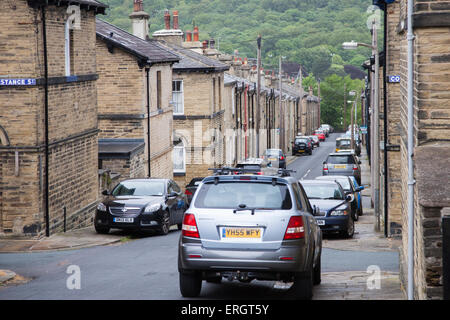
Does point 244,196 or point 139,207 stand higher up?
point 244,196

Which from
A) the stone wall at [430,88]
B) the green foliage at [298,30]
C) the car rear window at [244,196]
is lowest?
the car rear window at [244,196]

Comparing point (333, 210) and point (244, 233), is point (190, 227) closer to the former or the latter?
point (244, 233)

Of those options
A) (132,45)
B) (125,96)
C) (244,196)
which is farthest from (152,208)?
(132,45)

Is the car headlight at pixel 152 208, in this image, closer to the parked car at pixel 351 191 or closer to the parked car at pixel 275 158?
the parked car at pixel 351 191

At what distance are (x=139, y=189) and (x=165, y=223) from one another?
1.21 meters

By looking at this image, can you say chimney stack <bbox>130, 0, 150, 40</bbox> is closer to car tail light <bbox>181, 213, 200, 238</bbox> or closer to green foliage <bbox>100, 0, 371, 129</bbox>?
car tail light <bbox>181, 213, 200, 238</bbox>

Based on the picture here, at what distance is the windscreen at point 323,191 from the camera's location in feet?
68.9

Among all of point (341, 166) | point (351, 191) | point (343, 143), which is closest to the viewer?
point (351, 191)

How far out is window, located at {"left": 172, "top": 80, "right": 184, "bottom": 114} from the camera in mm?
42938

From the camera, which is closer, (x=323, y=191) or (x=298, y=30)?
(x=323, y=191)

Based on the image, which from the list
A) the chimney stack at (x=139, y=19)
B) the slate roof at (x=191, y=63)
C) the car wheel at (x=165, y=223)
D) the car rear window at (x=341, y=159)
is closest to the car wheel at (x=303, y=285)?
the car wheel at (x=165, y=223)

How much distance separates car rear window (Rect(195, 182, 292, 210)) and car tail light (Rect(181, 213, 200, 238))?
20 cm

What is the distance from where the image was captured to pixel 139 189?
21.2 meters

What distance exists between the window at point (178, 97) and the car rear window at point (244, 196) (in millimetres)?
32613
